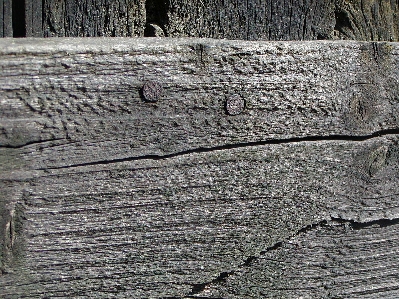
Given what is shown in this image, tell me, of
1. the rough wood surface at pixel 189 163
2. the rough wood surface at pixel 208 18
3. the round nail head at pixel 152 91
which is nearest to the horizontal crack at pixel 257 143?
the rough wood surface at pixel 189 163

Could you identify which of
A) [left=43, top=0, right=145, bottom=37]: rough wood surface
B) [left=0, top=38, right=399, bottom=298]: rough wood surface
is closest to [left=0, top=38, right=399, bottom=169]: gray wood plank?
[left=0, top=38, right=399, bottom=298]: rough wood surface

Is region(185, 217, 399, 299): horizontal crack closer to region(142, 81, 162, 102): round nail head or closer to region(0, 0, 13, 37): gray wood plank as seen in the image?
region(142, 81, 162, 102): round nail head

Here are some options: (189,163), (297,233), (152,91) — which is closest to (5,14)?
(152,91)

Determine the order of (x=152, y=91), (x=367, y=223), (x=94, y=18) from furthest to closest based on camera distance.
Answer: (x=367, y=223)
(x=94, y=18)
(x=152, y=91)

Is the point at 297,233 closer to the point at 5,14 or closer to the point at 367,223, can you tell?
the point at 367,223

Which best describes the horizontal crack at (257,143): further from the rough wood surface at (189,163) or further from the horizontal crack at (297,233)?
the horizontal crack at (297,233)

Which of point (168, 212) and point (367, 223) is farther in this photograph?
point (367, 223)

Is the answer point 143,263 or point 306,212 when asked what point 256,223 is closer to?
point 306,212
